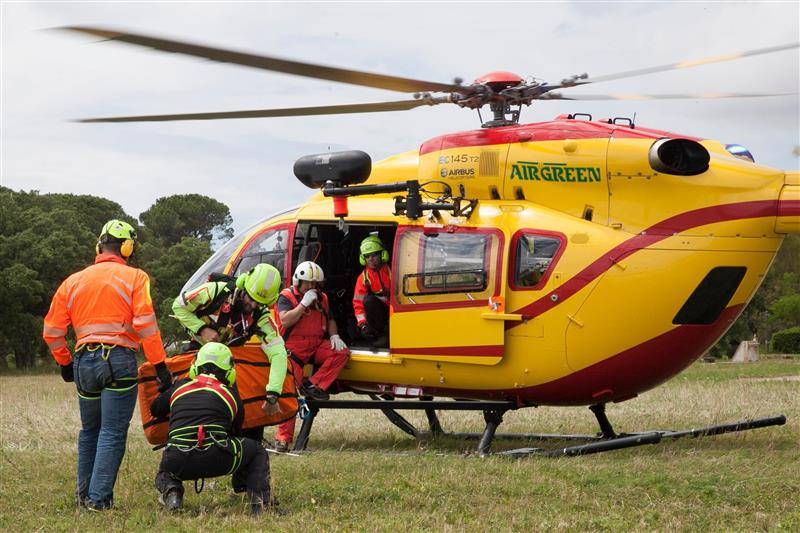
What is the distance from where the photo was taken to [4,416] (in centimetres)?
1530

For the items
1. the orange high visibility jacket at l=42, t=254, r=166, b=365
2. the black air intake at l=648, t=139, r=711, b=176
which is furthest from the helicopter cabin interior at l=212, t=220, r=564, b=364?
the orange high visibility jacket at l=42, t=254, r=166, b=365

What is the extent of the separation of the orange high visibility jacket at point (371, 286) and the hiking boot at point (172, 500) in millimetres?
4249

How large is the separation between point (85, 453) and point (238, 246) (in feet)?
16.6

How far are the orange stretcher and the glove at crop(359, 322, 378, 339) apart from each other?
8.93 ft

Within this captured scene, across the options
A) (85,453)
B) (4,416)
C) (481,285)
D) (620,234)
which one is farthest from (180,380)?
(4,416)

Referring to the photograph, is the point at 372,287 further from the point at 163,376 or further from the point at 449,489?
the point at 163,376

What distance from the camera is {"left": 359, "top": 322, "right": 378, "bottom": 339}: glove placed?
38.4 feet

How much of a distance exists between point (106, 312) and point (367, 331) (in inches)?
170

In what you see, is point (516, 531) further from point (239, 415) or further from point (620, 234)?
point (620, 234)

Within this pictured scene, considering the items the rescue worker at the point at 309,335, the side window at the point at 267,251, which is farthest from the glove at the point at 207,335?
the side window at the point at 267,251

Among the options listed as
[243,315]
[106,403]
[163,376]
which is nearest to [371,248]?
[243,315]

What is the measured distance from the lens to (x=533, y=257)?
1056 cm

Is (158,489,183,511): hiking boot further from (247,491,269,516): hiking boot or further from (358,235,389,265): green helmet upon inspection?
(358,235,389,265): green helmet

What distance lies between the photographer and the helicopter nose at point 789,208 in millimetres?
9977
